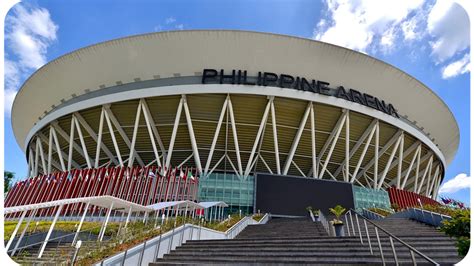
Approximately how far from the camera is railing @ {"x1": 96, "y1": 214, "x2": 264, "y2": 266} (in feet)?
21.7

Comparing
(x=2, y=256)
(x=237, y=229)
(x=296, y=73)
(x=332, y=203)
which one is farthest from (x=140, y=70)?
(x=2, y=256)

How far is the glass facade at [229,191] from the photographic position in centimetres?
2550

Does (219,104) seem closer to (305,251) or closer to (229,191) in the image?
A: (229,191)

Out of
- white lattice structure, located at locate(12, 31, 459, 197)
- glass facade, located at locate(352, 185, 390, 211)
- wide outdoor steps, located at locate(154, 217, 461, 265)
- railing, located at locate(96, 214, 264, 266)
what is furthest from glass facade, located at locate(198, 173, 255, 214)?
wide outdoor steps, located at locate(154, 217, 461, 265)

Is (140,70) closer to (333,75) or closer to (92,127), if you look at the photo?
(92,127)

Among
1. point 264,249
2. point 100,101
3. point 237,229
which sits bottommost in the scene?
point 264,249

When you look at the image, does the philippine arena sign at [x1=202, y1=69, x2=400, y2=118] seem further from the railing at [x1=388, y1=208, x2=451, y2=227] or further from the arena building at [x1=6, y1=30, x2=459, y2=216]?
the railing at [x1=388, y1=208, x2=451, y2=227]

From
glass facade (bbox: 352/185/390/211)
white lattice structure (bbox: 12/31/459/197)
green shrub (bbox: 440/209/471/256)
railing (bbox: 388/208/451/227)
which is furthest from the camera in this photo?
glass facade (bbox: 352/185/390/211)

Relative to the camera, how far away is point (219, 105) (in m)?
26.8

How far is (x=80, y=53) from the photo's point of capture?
26016mm

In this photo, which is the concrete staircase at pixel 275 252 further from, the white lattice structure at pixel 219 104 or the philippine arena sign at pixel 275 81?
the philippine arena sign at pixel 275 81

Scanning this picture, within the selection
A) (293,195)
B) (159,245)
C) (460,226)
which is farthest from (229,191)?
(460,226)

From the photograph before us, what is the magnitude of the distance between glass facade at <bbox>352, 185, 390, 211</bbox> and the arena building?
0.44 feet

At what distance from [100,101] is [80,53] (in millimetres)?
4498
